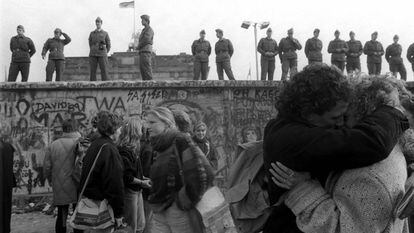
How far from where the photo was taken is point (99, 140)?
500 cm

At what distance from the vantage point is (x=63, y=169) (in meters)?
7.02

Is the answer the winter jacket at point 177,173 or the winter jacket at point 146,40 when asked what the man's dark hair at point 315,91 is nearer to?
the winter jacket at point 177,173

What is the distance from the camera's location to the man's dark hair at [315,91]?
1.98 meters

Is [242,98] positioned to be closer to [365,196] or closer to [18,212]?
[18,212]

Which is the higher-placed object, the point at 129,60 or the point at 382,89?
the point at 129,60

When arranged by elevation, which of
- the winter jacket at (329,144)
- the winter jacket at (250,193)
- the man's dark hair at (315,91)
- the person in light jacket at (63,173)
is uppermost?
the man's dark hair at (315,91)

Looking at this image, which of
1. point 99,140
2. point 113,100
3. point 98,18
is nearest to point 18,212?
point 113,100

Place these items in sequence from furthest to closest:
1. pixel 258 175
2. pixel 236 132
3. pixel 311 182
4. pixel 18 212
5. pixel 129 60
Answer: pixel 129 60, pixel 236 132, pixel 18 212, pixel 258 175, pixel 311 182

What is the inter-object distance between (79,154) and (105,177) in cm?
228

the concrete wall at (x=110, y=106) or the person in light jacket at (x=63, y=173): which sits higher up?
the concrete wall at (x=110, y=106)

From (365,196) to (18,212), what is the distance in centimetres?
1050

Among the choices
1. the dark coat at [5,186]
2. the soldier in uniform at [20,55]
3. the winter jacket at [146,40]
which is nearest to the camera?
the dark coat at [5,186]

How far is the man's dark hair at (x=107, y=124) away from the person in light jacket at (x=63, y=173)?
2.03 m

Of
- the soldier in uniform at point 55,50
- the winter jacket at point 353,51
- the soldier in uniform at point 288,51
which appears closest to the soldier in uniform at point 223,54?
the soldier in uniform at point 288,51
